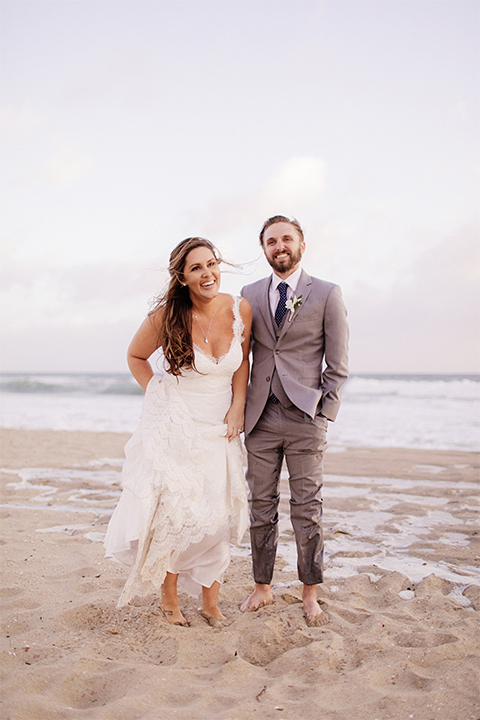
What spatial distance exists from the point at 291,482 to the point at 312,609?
2.32 ft

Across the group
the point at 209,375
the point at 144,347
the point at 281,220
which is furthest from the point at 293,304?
the point at 144,347

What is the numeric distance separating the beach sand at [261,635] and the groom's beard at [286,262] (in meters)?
2.02

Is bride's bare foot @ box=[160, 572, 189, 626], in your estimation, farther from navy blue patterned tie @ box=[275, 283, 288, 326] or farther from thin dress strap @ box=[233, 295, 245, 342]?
navy blue patterned tie @ box=[275, 283, 288, 326]

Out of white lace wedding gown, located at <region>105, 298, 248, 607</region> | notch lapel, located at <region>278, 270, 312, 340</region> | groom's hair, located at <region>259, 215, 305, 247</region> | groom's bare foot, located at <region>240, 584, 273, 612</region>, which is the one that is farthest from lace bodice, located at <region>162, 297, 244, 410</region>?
groom's bare foot, located at <region>240, 584, 273, 612</region>

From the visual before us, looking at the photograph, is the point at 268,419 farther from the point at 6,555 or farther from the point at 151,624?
the point at 6,555

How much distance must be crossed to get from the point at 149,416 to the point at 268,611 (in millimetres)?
1325

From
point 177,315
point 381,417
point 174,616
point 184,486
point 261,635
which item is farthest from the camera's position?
point 381,417

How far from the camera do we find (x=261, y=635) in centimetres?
269

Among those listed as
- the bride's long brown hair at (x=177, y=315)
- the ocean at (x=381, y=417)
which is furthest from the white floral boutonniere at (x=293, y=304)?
the ocean at (x=381, y=417)

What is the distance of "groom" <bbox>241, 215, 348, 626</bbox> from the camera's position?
3078 millimetres

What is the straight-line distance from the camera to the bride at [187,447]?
9.06 feet

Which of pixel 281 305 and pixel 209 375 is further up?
pixel 281 305

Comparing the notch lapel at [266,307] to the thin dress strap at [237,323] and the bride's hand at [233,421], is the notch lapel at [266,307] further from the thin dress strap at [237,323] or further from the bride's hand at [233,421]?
the bride's hand at [233,421]

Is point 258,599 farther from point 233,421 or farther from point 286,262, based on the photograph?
point 286,262
